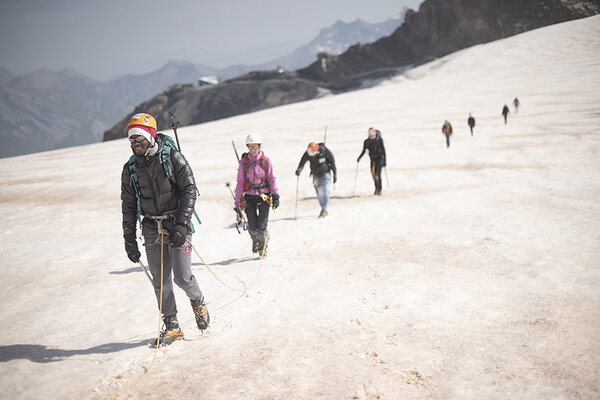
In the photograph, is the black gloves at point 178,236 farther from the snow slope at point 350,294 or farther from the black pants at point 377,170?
the black pants at point 377,170

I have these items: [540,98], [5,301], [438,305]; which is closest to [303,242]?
[438,305]

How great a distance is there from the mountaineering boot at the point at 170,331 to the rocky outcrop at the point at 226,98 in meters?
112

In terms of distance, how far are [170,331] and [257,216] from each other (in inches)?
132

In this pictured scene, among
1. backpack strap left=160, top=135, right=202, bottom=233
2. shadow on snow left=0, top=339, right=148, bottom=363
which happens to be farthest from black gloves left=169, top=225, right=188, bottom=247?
shadow on snow left=0, top=339, right=148, bottom=363

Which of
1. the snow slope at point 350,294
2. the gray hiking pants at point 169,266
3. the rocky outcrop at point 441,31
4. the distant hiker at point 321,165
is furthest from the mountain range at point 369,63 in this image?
the gray hiking pants at point 169,266

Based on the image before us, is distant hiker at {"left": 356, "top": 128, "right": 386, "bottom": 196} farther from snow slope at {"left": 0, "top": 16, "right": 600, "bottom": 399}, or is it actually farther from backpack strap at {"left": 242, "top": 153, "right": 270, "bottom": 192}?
backpack strap at {"left": 242, "top": 153, "right": 270, "bottom": 192}

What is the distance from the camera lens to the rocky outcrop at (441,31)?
9531cm

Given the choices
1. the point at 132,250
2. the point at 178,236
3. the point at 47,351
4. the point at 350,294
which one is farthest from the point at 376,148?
the point at 47,351

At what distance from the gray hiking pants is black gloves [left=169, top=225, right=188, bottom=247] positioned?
0.32 m

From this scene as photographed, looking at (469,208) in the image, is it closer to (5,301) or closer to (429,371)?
(429,371)

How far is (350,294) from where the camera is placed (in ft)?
20.1

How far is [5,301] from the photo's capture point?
7078 millimetres

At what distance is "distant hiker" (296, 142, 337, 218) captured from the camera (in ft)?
35.4

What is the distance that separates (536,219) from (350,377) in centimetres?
732
